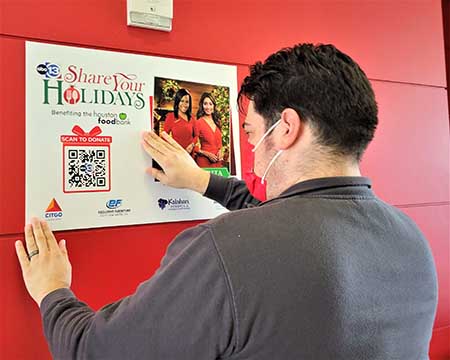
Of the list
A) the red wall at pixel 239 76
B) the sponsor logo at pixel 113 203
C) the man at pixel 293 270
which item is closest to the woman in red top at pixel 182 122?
the red wall at pixel 239 76

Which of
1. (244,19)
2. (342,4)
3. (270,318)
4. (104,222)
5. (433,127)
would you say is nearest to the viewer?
(270,318)

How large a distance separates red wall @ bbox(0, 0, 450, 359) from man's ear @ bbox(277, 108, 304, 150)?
20.3 inches

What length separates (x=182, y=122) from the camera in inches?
49.7

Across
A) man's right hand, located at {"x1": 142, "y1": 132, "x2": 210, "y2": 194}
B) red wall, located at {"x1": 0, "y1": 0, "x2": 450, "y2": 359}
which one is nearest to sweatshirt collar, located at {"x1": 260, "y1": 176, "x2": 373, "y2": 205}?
man's right hand, located at {"x1": 142, "y1": 132, "x2": 210, "y2": 194}

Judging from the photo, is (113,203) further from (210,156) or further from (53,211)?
(210,156)

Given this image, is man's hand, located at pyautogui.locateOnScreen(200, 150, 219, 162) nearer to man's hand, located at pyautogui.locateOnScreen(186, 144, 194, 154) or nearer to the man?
man's hand, located at pyautogui.locateOnScreen(186, 144, 194, 154)

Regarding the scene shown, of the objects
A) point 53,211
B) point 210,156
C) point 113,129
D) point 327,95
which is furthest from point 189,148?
point 327,95

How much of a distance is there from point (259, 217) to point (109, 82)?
2.06ft

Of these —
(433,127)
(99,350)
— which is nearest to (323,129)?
(99,350)

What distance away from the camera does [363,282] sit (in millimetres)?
751

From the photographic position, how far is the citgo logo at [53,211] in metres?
1.06

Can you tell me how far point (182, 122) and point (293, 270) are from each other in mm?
677

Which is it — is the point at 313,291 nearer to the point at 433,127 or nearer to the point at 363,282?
the point at 363,282

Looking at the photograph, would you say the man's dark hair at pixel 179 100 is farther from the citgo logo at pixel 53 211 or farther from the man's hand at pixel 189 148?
the citgo logo at pixel 53 211
